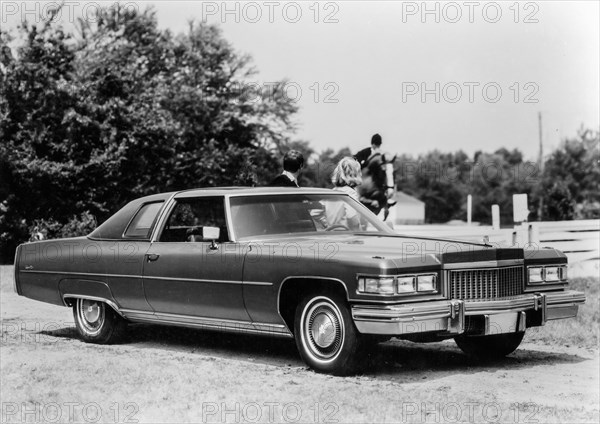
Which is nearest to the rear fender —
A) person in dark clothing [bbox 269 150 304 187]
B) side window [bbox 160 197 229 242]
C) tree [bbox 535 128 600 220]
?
side window [bbox 160 197 229 242]

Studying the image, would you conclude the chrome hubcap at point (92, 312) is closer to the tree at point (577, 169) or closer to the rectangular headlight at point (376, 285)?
the rectangular headlight at point (376, 285)

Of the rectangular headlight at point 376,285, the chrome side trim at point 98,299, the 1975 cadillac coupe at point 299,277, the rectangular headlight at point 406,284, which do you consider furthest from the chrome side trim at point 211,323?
the rectangular headlight at point 406,284

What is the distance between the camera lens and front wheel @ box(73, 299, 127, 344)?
8992 mm

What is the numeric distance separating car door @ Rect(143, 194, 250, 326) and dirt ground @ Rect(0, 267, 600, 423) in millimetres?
420

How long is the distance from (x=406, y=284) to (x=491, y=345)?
1.72 metres

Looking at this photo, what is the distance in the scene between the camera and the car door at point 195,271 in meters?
7.63

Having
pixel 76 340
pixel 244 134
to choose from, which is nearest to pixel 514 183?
pixel 244 134

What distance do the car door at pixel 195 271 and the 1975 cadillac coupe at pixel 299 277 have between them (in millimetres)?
12

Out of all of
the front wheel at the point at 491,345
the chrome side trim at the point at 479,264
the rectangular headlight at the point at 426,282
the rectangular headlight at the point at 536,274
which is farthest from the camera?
the front wheel at the point at 491,345

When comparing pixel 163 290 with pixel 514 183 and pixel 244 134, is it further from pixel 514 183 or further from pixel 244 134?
pixel 514 183

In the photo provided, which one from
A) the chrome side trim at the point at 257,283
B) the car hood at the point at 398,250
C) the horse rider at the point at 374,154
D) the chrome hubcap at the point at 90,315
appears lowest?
the chrome hubcap at the point at 90,315

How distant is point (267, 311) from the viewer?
287 inches

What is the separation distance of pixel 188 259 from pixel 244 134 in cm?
3825

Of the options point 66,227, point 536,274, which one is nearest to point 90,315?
point 536,274
